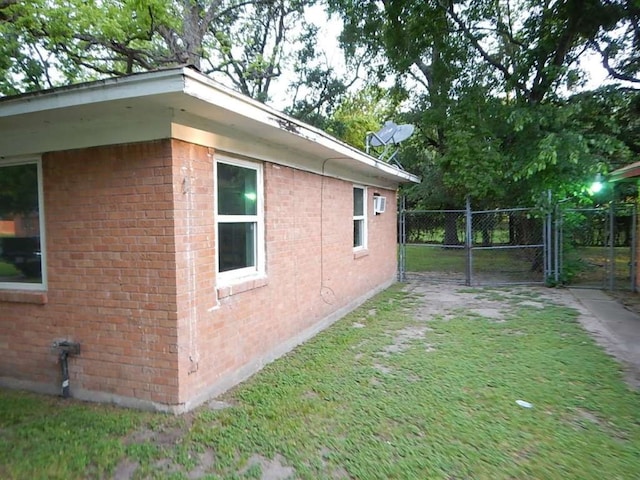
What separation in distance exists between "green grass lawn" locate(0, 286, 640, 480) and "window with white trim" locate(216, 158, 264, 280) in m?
1.22

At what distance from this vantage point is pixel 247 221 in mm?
4438

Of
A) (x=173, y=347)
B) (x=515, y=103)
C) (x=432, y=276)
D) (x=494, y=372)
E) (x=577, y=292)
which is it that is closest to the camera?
(x=173, y=347)

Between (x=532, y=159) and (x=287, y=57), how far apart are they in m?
13.6

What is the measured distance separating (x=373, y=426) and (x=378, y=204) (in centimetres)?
643

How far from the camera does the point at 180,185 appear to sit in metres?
3.32

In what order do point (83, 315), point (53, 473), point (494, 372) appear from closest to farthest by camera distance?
point (53, 473) → point (83, 315) → point (494, 372)

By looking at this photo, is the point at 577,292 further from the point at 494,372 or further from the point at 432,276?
the point at 494,372

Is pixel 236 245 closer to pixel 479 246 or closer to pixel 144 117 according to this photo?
pixel 144 117

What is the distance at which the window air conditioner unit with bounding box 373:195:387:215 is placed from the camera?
8.99m

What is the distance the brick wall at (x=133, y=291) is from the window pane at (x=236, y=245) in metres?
0.30

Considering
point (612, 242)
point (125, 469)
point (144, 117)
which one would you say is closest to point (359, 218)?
point (144, 117)

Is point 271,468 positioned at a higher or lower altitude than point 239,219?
lower

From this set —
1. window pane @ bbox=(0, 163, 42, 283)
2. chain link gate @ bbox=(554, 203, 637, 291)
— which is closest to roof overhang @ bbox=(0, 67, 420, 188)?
window pane @ bbox=(0, 163, 42, 283)

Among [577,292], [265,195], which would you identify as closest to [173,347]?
[265,195]
